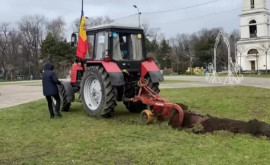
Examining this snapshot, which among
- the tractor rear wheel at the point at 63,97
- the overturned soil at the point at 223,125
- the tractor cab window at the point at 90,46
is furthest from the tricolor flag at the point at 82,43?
the overturned soil at the point at 223,125

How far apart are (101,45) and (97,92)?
4.61ft

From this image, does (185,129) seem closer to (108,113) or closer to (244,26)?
(108,113)

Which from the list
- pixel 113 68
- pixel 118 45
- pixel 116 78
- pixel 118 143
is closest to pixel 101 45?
pixel 118 45

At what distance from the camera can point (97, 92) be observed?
1166 cm

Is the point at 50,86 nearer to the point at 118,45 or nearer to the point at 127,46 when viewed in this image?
the point at 118,45

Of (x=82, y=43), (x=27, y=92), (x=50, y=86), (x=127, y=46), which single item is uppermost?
(x=82, y=43)

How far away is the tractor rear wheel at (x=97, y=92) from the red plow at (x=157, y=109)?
0.75 meters

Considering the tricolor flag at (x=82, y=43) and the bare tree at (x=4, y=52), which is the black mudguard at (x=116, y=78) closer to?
the tricolor flag at (x=82, y=43)

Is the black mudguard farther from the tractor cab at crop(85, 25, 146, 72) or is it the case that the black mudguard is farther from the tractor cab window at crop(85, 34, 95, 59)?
the tractor cab window at crop(85, 34, 95, 59)

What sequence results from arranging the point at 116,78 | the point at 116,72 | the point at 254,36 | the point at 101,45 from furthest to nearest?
1. the point at 254,36
2. the point at 101,45
3. the point at 116,72
4. the point at 116,78

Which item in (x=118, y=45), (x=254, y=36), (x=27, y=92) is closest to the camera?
(x=118, y=45)

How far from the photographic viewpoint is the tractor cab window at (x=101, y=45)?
11.5m

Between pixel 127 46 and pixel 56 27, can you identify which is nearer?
pixel 127 46

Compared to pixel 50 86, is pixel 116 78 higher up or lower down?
higher up
